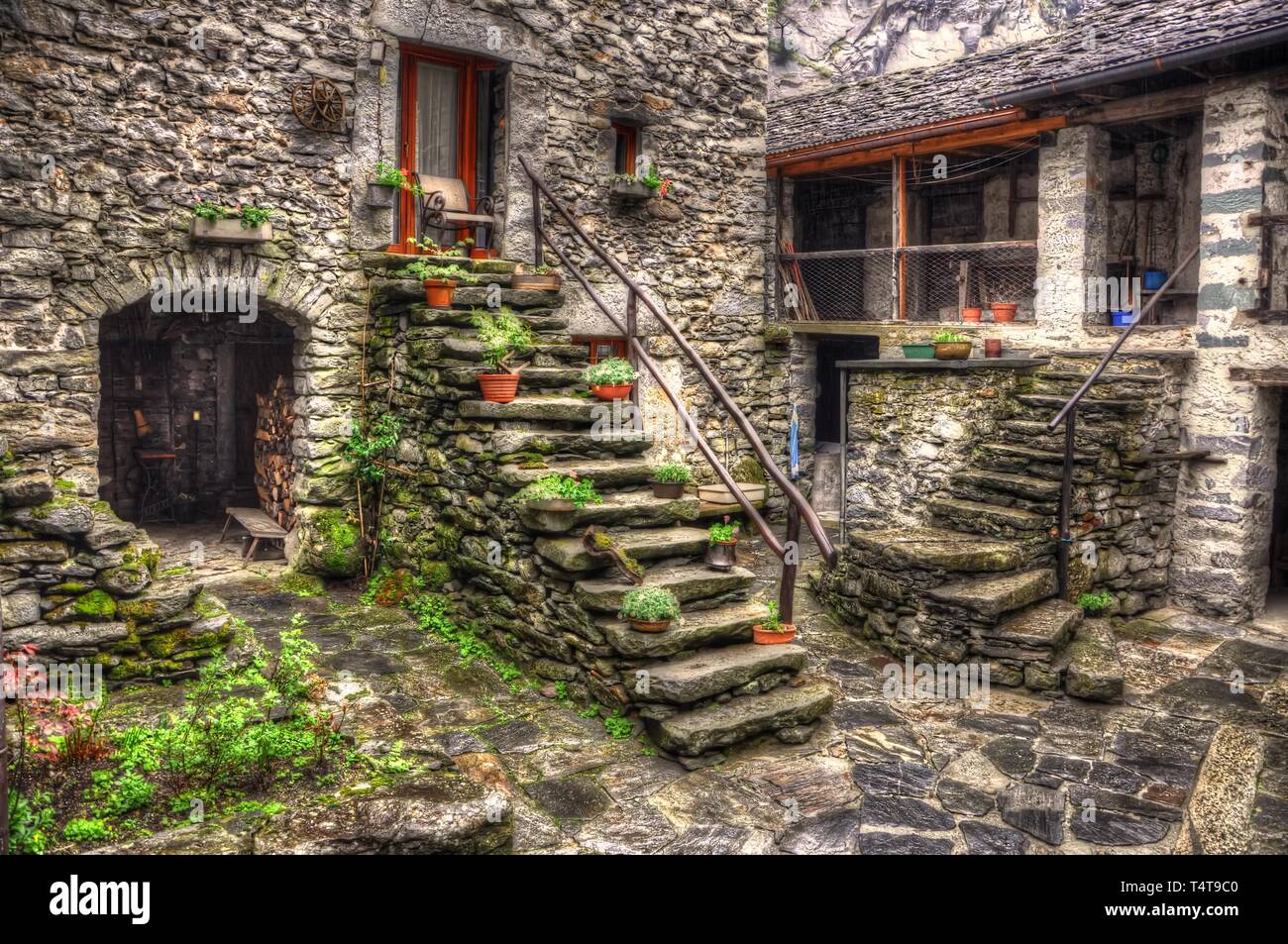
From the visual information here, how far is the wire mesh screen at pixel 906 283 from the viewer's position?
13.1 metres

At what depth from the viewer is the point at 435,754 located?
4.64 metres

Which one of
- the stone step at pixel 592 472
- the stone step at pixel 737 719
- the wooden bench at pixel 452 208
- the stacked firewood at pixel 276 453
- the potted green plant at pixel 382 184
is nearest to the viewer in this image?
the stone step at pixel 737 719

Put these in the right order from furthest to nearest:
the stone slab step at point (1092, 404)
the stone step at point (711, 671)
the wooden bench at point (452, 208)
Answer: the wooden bench at point (452, 208) < the stone slab step at point (1092, 404) < the stone step at point (711, 671)

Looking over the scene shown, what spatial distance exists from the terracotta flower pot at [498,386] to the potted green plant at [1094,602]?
497cm

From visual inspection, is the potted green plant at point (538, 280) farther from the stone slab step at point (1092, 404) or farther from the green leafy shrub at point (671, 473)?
the stone slab step at point (1092, 404)

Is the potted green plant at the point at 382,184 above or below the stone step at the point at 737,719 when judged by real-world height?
above

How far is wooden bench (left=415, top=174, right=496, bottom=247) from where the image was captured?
8.63 m

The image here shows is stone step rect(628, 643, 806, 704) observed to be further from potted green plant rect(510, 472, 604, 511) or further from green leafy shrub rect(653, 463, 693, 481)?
green leafy shrub rect(653, 463, 693, 481)

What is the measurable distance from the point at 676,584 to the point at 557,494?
93cm

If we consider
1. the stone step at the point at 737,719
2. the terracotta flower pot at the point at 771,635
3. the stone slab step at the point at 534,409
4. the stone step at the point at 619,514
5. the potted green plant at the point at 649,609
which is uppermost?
the stone slab step at the point at 534,409

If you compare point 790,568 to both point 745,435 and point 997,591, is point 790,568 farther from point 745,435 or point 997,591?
point 997,591

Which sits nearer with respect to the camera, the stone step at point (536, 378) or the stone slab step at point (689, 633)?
the stone slab step at point (689, 633)

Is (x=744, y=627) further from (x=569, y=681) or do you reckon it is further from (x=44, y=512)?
(x=44, y=512)

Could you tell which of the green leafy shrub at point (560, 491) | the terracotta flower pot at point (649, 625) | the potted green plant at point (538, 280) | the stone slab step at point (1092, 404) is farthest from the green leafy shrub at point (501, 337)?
the stone slab step at point (1092, 404)
